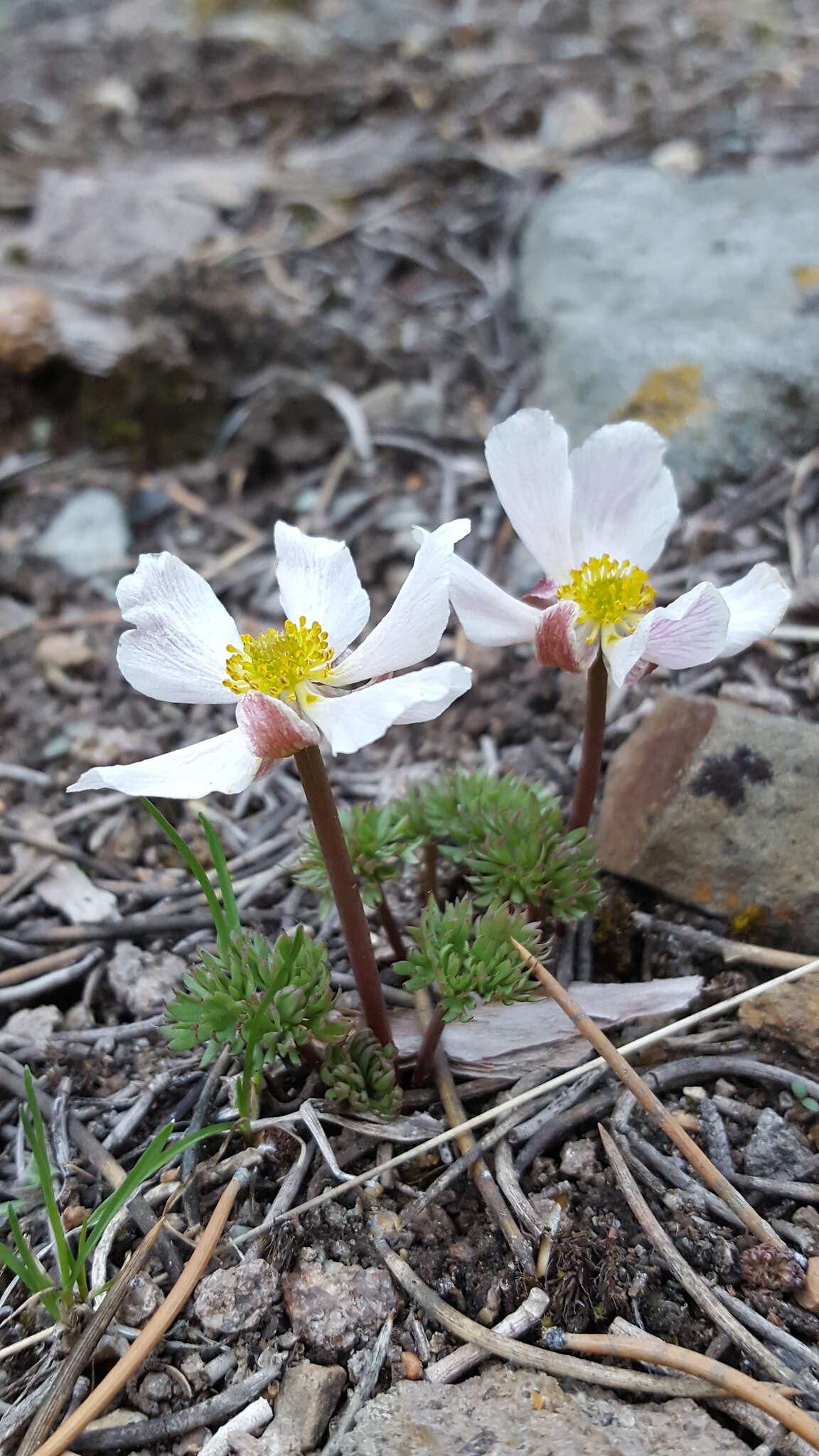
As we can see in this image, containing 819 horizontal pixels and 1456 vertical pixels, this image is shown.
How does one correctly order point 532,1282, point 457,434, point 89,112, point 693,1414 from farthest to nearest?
point 89,112 → point 457,434 → point 532,1282 → point 693,1414

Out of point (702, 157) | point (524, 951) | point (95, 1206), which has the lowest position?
point (95, 1206)

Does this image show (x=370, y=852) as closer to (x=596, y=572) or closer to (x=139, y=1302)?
(x=596, y=572)

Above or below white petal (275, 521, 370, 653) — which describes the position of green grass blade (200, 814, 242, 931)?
below

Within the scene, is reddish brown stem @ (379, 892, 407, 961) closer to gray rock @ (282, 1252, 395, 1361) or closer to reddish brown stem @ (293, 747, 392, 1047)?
reddish brown stem @ (293, 747, 392, 1047)

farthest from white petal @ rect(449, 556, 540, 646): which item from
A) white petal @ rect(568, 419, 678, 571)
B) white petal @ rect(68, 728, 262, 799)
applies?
white petal @ rect(68, 728, 262, 799)

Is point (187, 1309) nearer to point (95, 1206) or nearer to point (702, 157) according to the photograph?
point (95, 1206)

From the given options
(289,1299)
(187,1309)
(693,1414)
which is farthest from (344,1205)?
(693,1414)
